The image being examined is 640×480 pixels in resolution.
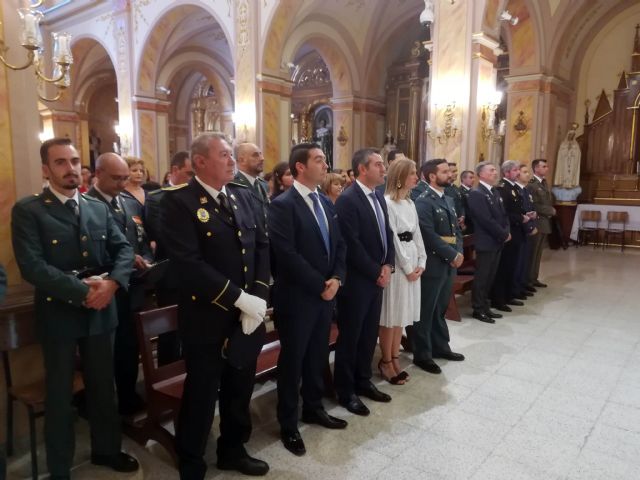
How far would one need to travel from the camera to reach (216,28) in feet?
46.7

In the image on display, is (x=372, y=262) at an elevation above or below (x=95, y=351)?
above

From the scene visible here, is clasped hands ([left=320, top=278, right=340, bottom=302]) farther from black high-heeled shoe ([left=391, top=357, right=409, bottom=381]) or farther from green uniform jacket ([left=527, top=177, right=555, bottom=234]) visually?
green uniform jacket ([left=527, top=177, right=555, bottom=234])

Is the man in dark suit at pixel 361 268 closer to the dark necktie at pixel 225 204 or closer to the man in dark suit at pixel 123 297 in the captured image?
the dark necktie at pixel 225 204

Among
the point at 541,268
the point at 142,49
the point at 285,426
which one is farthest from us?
the point at 142,49

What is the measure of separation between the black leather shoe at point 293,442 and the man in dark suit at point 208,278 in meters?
0.54

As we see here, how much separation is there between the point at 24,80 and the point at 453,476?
3256 millimetres

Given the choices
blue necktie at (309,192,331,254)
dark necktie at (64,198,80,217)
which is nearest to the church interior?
dark necktie at (64,198,80,217)

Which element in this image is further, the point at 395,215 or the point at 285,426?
the point at 395,215

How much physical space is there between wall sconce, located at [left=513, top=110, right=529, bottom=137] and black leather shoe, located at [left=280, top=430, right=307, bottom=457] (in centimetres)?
880

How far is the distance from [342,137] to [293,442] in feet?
36.3

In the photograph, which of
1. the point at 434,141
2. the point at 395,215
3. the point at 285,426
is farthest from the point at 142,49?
the point at 285,426

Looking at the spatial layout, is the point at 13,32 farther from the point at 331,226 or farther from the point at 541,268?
the point at 541,268

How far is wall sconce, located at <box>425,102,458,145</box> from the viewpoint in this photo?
707 cm

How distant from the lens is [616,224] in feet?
34.1
